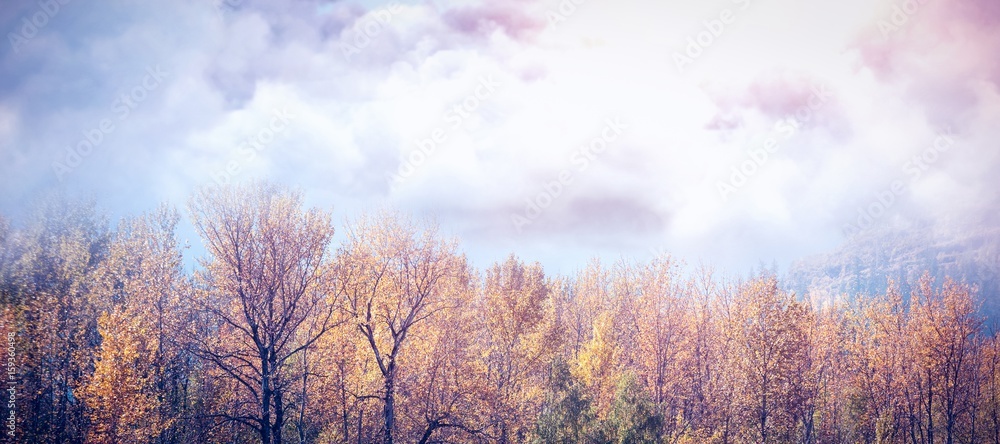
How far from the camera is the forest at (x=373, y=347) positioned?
109 ft

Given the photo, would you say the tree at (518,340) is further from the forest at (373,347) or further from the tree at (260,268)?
the tree at (260,268)

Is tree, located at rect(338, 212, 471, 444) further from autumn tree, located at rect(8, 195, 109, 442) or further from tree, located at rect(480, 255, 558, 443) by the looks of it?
autumn tree, located at rect(8, 195, 109, 442)

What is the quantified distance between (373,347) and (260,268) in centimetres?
1038

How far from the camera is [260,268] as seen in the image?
1255 inches

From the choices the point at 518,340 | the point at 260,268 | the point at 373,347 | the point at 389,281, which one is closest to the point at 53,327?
the point at 260,268

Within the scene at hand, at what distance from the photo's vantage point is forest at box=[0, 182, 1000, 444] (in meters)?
33.2

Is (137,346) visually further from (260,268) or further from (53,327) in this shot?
(260,268)

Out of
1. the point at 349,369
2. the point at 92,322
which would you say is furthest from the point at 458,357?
the point at 92,322

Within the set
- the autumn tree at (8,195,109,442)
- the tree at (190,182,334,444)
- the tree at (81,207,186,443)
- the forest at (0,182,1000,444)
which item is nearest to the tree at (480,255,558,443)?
the forest at (0,182,1000,444)

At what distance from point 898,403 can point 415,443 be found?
5075 cm

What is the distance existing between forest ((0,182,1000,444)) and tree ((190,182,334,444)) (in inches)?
5.7

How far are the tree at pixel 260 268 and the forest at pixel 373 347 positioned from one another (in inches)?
5.7

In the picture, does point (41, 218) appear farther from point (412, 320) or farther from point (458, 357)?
point (458, 357)

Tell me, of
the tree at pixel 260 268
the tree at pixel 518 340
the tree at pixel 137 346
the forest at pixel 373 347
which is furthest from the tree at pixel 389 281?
the tree at pixel 137 346
